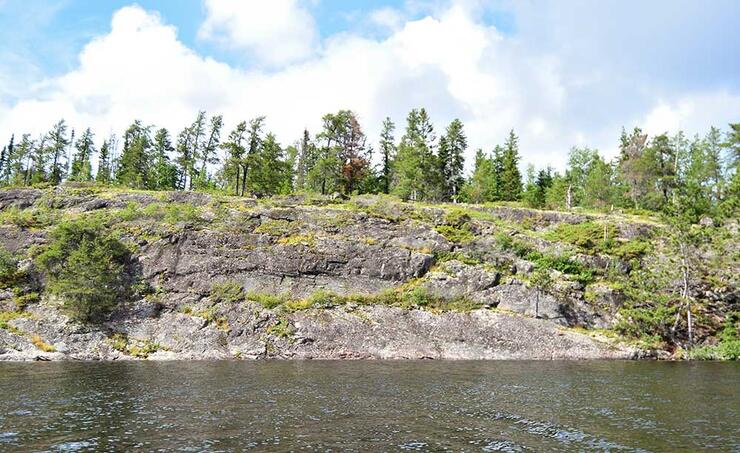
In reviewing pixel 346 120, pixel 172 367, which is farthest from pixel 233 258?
pixel 346 120

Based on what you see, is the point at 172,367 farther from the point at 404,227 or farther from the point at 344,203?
the point at 344,203

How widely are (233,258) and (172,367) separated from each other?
19089 millimetres

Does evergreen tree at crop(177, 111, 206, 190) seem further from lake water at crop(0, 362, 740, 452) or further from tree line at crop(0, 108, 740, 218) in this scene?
lake water at crop(0, 362, 740, 452)

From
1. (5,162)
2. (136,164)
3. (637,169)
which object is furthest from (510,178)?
(5,162)

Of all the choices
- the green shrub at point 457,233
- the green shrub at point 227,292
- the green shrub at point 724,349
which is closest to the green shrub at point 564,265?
the green shrub at point 457,233

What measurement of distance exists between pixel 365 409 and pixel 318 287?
30.5 m

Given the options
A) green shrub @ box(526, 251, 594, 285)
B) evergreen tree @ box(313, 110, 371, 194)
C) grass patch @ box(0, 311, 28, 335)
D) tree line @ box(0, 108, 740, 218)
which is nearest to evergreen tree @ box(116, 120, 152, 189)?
tree line @ box(0, 108, 740, 218)

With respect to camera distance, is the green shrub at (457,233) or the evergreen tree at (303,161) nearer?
the green shrub at (457,233)

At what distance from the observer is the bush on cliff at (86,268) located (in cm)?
4491

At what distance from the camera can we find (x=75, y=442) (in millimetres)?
16141

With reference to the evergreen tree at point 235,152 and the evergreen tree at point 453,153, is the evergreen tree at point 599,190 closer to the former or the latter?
the evergreen tree at point 453,153

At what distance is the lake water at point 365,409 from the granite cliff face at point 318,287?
28.4 feet

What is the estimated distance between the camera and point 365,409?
21.9 meters

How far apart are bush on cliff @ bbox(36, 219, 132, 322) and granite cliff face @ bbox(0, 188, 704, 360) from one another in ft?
4.90
